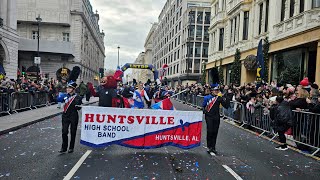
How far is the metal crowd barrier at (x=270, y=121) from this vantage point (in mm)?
8836

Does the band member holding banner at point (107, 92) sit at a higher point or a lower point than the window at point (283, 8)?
lower

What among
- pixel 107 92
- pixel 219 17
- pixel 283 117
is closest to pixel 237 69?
pixel 219 17

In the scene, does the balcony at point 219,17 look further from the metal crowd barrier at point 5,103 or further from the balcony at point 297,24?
the metal crowd barrier at point 5,103

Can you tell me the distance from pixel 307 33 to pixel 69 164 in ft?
54.1

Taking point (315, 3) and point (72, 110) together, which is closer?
point (72, 110)

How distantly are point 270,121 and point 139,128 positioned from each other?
222 inches

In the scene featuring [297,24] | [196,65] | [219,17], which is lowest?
[297,24]

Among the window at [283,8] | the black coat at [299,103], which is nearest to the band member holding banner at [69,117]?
the black coat at [299,103]

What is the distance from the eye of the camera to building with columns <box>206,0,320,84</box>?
18672 millimetres

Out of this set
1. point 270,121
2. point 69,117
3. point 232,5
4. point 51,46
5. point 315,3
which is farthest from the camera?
point 51,46

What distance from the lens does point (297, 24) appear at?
65.4 feet

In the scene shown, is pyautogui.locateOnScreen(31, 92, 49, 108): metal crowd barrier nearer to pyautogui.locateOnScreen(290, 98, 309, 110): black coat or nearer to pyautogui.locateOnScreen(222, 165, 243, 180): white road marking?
pyautogui.locateOnScreen(290, 98, 309, 110): black coat

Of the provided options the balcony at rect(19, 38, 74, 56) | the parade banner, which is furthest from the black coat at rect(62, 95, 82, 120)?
the balcony at rect(19, 38, 74, 56)

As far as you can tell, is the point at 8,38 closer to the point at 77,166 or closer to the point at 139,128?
the point at 139,128
